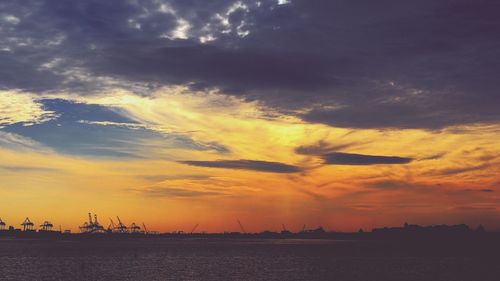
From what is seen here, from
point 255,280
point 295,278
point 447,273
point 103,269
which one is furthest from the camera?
point 103,269

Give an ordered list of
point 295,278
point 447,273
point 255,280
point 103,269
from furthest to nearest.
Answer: point 103,269, point 447,273, point 295,278, point 255,280

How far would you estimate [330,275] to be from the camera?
107 meters

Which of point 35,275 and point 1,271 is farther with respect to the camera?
point 1,271

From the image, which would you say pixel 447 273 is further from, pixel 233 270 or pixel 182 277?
pixel 182 277

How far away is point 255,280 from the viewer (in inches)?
3770

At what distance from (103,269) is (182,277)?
29.0 meters

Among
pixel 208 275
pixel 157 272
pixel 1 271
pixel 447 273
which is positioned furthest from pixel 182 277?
pixel 447 273

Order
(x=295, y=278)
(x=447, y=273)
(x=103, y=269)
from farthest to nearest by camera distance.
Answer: (x=103, y=269)
(x=447, y=273)
(x=295, y=278)

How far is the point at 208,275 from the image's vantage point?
10444 centimetres

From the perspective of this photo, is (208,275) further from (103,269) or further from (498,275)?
(498,275)

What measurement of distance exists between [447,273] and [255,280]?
132 feet

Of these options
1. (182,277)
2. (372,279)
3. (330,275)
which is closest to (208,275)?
(182,277)

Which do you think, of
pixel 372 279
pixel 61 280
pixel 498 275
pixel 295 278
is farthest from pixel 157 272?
pixel 498 275

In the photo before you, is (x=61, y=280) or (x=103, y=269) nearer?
(x=61, y=280)
